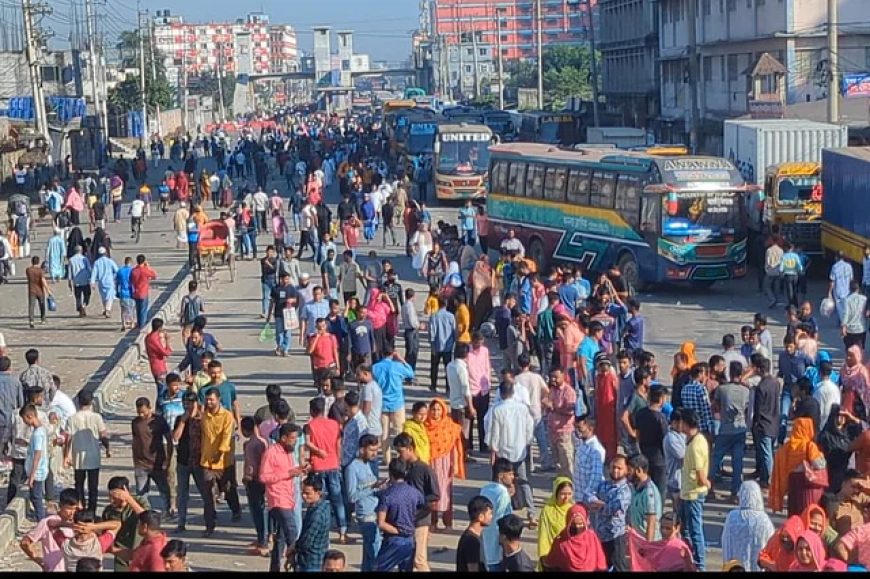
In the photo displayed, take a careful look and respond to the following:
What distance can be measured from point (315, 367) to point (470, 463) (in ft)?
10.2

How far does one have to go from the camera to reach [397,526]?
1054 centimetres

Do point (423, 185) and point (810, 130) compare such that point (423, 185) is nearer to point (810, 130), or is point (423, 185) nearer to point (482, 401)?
point (810, 130)

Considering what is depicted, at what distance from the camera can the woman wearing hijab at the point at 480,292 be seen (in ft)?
71.6

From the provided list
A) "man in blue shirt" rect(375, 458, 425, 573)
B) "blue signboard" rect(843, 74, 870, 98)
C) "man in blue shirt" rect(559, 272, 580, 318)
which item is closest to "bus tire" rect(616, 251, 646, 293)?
"man in blue shirt" rect(559, 272, 580, 318)

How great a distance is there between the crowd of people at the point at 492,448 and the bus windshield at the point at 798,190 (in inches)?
319

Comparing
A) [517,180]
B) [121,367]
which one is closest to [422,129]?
[517,180]

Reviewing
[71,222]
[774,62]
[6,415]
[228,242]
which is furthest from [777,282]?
[774,62]

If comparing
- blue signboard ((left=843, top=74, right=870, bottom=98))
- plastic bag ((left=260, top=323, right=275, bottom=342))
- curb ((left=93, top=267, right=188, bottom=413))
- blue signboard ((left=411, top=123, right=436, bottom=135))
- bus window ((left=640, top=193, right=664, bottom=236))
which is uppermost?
blue signboard ((left=843, top=74, right=870, bottom=98))

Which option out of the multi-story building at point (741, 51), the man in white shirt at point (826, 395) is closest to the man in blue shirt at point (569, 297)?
the man in white shirt at point (826, 395)

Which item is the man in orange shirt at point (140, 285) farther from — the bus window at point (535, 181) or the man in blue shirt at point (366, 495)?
the man in blue shirt at point (366, 495)

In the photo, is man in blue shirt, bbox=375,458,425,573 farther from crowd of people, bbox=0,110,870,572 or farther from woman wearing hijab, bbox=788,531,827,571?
woman wearing hijab, bbox=788,531,827,571

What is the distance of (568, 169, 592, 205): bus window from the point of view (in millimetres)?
28781

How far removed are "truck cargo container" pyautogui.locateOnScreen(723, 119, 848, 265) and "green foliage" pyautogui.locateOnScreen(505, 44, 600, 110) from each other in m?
86.1

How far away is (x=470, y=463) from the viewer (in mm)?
15602
